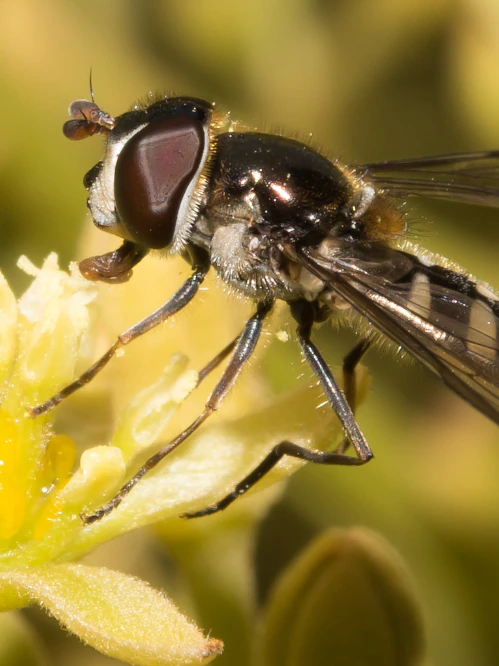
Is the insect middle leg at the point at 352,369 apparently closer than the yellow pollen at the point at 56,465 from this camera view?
No

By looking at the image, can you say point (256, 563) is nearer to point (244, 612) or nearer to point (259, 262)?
point (244, 612)

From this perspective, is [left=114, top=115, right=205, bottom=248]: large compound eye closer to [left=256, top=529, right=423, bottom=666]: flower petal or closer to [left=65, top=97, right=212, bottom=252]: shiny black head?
[left=65, top=97, right=212, bottom=252]: shiny black head

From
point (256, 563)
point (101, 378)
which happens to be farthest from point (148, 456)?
point (256, 563)

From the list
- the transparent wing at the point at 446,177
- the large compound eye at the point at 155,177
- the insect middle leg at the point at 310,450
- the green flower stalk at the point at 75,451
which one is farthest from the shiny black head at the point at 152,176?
the transparent wing at the point at 446,177

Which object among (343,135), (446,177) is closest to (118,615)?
(446,177)

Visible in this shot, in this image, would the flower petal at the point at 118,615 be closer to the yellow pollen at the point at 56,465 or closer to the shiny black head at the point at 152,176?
the yellow pollen at the point at 56,465

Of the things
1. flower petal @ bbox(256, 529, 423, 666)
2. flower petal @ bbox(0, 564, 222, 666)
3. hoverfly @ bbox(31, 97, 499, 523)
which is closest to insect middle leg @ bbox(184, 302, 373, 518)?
hoverfly @ bbox(31, 97, 499, 523)
